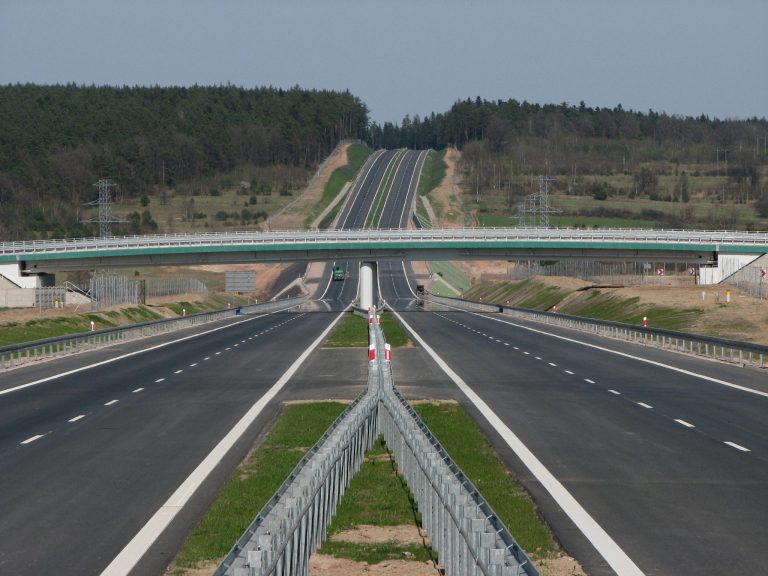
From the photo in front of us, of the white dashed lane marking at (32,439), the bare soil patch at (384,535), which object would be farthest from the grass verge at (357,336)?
the bare soil patch at (384,535)

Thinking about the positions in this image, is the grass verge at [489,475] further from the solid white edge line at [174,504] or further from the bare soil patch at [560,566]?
the solid white edge line at [174,504]

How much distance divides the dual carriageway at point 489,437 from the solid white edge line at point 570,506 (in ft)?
0.13

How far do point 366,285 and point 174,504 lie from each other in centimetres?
9285

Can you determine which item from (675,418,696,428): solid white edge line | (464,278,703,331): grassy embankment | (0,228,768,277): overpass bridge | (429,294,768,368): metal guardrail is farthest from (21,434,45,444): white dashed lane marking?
(0,228,768,277): overpass bridge

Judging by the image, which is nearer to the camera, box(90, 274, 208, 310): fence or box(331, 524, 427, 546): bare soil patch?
box(331, 524, 427, 546): bare soil patch

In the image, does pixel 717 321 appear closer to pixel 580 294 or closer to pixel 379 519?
pixel 580 294

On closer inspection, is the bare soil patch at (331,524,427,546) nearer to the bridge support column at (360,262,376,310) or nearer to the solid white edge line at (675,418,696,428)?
the solid white edge line at (675,418,696,428)

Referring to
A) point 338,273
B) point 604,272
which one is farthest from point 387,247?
point 338,273

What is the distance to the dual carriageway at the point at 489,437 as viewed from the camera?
1416 cm

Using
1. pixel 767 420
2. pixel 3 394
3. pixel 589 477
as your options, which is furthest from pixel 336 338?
pixel 589 477

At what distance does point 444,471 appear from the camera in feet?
41.0

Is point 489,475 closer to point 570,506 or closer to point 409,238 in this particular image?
point 570,506

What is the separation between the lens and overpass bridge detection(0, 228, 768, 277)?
3974 inches

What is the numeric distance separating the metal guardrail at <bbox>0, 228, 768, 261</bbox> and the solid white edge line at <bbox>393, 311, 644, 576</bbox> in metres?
73.7
